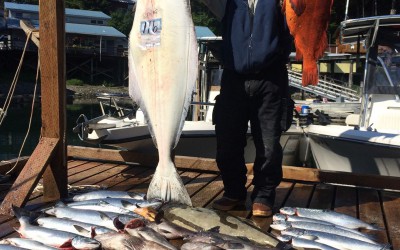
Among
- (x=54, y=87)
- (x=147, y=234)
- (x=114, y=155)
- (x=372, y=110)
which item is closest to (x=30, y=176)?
(x=54, y=87)

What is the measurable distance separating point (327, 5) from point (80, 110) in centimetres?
2942

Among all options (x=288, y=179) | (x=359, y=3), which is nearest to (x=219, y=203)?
(x=288, y=179)

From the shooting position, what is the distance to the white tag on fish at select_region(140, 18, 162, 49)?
3.44m

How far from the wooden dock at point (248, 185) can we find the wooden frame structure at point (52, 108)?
0.24 metres

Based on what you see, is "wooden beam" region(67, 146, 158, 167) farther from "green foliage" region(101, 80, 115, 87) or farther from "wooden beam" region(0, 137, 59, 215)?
"green foliage" region(101, 80, 115, 87)

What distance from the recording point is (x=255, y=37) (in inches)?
146

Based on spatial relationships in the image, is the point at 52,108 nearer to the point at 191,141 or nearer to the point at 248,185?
the point at 248,185

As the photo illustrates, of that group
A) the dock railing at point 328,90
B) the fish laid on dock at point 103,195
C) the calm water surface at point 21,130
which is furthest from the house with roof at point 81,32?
the fish laid on dock at point 103,195

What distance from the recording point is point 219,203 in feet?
12.8

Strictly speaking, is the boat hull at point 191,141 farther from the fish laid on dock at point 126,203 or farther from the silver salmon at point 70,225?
the silver salmon at point 70,225

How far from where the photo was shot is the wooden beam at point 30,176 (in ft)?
12.0

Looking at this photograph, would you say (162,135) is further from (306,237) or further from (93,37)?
(93,37)

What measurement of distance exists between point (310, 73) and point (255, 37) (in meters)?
0.52

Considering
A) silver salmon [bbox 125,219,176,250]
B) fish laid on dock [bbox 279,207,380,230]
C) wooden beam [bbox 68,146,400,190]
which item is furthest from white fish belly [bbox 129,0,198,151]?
wooden beam [bbox 68,146,400,190]
